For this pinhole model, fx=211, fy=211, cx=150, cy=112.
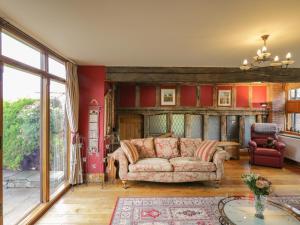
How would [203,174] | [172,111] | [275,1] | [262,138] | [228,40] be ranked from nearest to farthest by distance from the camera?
[275,1] → [228,40] → [203,174] → [262,138] → [172,111]

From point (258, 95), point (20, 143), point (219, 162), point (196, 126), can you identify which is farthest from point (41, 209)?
point (258, 95)

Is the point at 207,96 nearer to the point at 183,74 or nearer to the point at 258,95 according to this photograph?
the point at 258,95

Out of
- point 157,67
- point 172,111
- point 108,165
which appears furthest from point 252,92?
point 108,165

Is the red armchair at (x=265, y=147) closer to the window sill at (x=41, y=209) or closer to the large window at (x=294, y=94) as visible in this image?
the large window at (x=294, y=94)

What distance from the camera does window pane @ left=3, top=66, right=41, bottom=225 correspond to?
267cm

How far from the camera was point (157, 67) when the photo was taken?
4836mm

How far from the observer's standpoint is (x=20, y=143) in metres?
3.01

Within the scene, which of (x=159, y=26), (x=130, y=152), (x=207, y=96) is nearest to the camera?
(x=159, y=26)

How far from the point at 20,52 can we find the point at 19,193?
2.07 meters

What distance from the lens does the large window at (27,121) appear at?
8.65 ft

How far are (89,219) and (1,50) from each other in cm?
248

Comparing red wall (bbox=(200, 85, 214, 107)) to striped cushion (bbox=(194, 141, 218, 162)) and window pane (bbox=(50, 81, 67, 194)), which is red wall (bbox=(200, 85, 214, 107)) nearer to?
striped cushion (bbox=(194, 141, 218, 162))

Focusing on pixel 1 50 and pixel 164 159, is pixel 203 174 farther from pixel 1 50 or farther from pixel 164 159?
pixel 1 50

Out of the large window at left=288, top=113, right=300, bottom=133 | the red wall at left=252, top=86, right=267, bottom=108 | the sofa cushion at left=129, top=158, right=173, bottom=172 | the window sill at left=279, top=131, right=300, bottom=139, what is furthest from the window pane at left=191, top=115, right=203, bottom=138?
the sofa cushion at left=129, top=158, right=173, bottom=172
